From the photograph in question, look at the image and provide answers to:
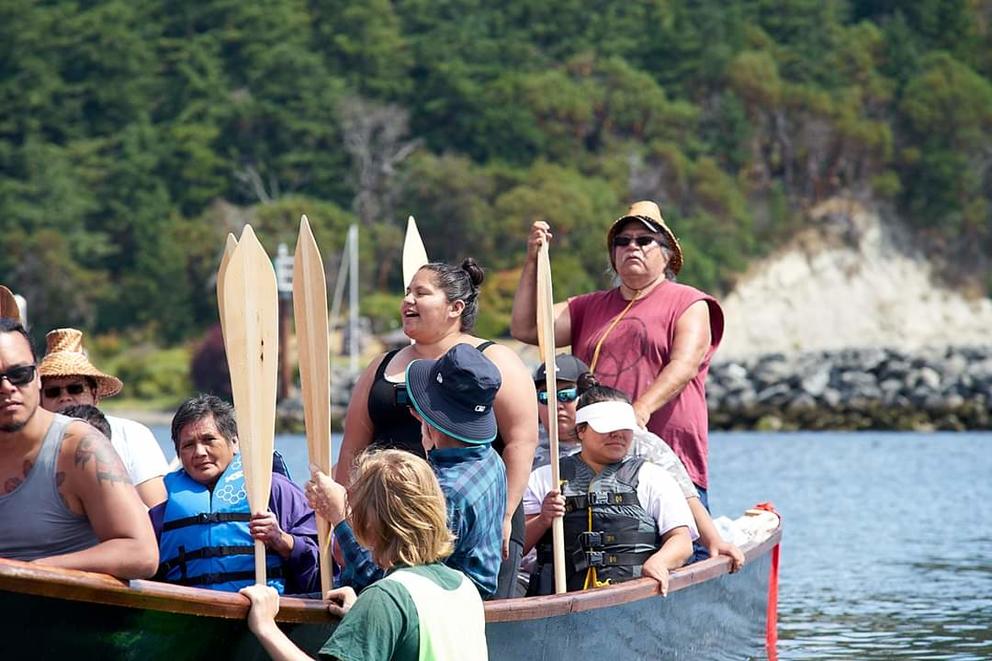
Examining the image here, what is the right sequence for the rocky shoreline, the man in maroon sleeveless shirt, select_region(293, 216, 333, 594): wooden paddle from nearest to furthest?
select_region(293, 216, 333, 594): wooden paddle
the man in maroon sleeveless shirt
the rocky shoreline

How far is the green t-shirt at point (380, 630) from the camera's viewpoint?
430 cm

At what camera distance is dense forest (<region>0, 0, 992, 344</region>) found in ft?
185

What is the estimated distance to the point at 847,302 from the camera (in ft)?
177

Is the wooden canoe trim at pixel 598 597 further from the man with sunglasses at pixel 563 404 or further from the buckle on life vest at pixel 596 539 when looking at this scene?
the man with sunglasses at pixel 563 404

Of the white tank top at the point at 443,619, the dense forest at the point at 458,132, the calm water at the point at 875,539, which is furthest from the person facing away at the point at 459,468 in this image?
the dense forest at the point at 458,132

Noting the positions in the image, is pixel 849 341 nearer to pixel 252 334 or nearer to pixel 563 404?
pixel 563 404

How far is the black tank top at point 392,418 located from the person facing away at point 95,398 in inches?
29.9

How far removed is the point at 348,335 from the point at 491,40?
741 inches

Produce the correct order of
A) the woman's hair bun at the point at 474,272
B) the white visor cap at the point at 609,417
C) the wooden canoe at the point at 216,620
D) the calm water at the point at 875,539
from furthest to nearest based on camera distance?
the calm water at the point at 875,539
the white visor cap at the point at 609,417
the woman's hair bun at the point at 474,272
the wooden canoe at the point at 216,620

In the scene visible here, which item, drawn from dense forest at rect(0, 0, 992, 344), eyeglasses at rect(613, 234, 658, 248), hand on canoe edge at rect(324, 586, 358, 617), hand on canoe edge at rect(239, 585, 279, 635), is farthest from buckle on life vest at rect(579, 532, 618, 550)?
dense forest at rect(0, 0, 992, 344)

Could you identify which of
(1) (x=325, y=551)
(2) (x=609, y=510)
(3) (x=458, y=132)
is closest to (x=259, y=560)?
(1) (x=325, y=551)

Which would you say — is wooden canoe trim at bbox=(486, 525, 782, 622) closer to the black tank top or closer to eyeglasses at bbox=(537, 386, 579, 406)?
the black tank top

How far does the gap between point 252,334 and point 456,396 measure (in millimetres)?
908

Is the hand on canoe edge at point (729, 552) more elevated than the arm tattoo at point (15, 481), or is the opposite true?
the arm tattoo at point (15, 481)
